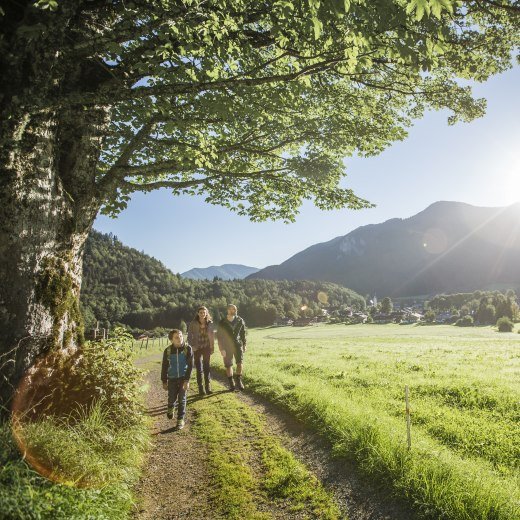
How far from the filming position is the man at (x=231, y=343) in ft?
41.8

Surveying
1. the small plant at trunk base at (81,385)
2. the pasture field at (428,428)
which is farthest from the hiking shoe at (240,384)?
the small plant at trunk base at (81,385)

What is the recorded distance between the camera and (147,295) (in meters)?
146

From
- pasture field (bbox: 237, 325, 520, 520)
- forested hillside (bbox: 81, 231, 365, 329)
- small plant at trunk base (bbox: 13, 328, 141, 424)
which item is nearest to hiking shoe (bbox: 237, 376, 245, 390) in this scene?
pasture field (bbox: 237, 325, 520, 520)

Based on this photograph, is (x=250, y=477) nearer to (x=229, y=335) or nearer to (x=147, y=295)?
(x=229, y=335)

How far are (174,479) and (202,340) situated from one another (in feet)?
21.0

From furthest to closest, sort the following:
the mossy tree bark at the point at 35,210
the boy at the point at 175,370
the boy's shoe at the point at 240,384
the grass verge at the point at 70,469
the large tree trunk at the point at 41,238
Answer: the boy's shoe at the point at 240,384
the boy at the point at 175,370
the large tree trunk at the point at 41,238
the mossy tree bark at the point at 35,210
the grass verge at the point at 70,469

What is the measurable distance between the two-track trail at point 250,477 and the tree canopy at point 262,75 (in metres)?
6.41

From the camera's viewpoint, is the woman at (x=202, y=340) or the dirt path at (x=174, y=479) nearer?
the dirt path at (x=174, y=479)

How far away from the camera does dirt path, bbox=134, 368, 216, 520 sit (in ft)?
17.9

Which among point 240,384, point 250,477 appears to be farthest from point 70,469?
point 240,384

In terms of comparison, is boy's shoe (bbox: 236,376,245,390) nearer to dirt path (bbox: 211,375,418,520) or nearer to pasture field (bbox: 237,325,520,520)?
pasture field (bbox: 237,325,520,520)

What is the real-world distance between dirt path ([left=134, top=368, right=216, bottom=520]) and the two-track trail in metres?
0.01

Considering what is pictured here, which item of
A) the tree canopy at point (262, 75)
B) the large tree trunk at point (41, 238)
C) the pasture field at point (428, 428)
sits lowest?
the pasture field at point (428, 428)

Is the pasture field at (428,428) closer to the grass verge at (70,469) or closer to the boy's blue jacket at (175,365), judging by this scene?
the boy's blue jacket at (175,365)
